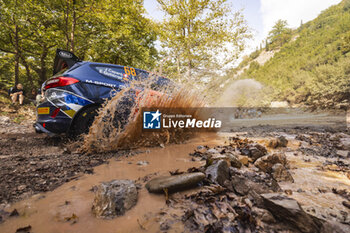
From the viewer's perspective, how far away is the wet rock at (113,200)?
1094mm

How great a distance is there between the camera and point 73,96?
8.82 ft

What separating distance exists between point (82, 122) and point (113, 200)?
2.13 meters

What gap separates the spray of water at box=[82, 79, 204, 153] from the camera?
2.59 m

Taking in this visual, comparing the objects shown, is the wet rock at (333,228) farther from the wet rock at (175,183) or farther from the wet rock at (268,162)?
the wet rock at (268,162)

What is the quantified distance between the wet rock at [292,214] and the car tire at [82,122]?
2.92 m

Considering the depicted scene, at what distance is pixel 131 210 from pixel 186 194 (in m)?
0.46

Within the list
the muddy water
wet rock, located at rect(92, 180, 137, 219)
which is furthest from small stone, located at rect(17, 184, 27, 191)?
wet rock, located at rect(92, 180, 137, 219)

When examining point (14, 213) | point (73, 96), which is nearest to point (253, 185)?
point (14, 213)

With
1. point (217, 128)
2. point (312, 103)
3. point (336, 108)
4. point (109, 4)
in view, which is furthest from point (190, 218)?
point (312, 103)

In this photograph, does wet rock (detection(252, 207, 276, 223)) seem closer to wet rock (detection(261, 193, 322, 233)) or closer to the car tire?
wet rock (detection(261, 193, 322, 233))

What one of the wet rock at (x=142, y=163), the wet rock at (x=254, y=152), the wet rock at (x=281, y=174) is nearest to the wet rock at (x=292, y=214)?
the wet rock at (x=281, y=174)

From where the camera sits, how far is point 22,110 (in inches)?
309

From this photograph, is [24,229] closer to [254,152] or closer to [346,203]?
[346,203]

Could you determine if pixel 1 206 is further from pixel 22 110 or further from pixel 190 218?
pixel 22 110
